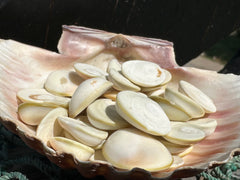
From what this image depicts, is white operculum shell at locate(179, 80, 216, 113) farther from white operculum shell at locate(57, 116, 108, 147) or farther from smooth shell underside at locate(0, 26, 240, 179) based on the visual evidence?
white operculum shell at locate(57, 116, 108, 147)

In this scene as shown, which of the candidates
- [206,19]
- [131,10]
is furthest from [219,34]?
[131,10]

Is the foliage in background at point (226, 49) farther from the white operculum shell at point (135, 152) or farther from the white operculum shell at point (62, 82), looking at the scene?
the white operculum shell at point (135, 152)

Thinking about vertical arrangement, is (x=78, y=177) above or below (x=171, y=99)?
below

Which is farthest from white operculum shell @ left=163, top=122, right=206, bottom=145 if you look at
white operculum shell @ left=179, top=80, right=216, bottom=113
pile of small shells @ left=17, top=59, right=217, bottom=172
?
white operculum shell @ left=179, top=80, right=216, bottom=113

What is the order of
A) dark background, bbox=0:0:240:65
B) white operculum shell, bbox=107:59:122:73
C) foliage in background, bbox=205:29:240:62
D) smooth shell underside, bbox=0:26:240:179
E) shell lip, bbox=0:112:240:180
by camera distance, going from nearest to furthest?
1. shell lip, bbox=0:112:240:180
2. smooth shell underside, bbox=0:26:240:179
3. white operculum shell, bbox=107:59:122:73
4. dark background, bbox=0:0:240:65
5. foliage in background, bbox=205:29:240:62

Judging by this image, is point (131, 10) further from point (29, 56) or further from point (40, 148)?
point (40, 148)

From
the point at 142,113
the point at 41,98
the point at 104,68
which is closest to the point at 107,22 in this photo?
the point at 104,68
